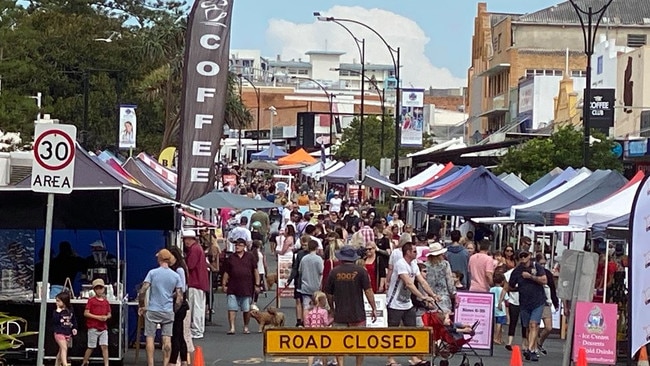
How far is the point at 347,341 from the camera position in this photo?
1470 centimetres

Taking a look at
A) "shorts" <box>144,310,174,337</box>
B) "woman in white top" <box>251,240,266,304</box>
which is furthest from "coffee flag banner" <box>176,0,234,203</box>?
"woman in white top" <box>251,240,266,304</box>

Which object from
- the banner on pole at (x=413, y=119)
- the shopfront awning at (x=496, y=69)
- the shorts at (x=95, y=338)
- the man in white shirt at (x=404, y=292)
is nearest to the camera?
the shorts at (x=95, y=338)

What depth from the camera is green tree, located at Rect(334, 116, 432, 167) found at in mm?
85438

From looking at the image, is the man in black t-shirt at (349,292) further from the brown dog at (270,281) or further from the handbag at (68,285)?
the brown dog at (270,281)

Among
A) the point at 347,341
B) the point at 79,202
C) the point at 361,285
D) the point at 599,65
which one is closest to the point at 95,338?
the point at 79,202

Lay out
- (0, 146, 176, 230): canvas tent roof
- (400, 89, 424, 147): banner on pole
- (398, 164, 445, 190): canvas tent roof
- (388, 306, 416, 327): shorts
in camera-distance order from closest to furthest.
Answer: (0, 146, 176, 230): canvas tent roof → (388, 306, 416, 327): shorts → (398, 164, 445, 190): canvas tent roof → (400, 89, 424, 147): banner on pole

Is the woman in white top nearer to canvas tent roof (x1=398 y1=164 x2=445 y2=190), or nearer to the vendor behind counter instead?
the vendor behind counter

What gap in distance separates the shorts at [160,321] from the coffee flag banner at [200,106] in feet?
10.7

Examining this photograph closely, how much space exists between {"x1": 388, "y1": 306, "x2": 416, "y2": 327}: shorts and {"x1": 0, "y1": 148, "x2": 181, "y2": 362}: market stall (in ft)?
11.2

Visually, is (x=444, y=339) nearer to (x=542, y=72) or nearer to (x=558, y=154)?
(x=558, y=154)

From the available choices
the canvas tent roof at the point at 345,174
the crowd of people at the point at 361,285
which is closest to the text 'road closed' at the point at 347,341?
the crowd of people at the point at 361,285

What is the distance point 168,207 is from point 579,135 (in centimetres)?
2444

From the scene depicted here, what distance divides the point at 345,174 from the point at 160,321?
155 ft

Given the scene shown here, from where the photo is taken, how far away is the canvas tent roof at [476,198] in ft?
97.4
